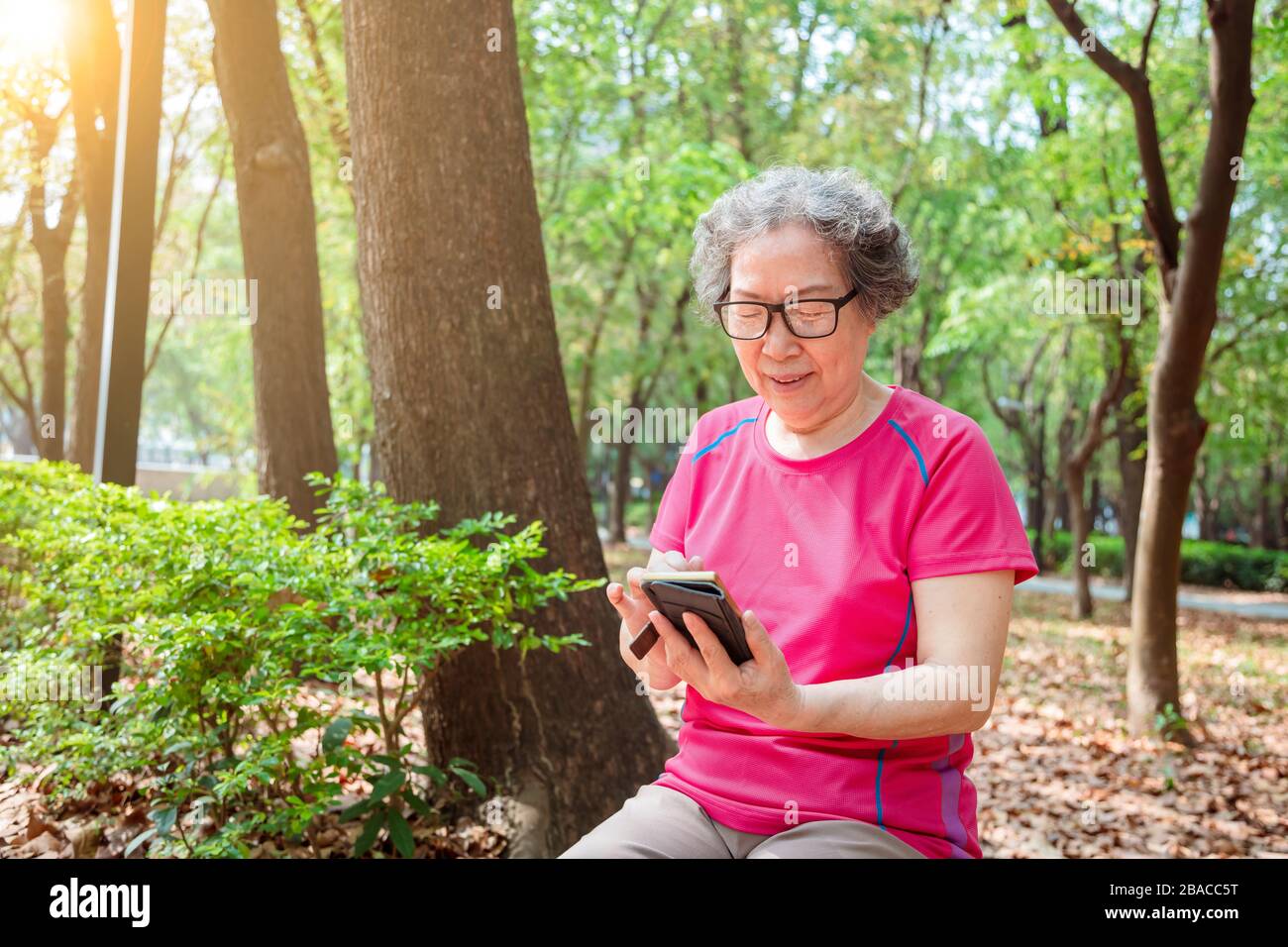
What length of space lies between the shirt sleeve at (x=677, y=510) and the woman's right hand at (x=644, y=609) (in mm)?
97

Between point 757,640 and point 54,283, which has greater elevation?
point 54,283

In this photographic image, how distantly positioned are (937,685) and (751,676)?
359 millimetres

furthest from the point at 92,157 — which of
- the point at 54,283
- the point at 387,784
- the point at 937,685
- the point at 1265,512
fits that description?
the point at 1265,512

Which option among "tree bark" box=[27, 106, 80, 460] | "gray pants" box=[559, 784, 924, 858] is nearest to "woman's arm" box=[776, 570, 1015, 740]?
"gray pants" box=[559, 784, 924, 858]

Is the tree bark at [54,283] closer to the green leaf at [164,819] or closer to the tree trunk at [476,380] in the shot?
the tree trunk at [476,380]

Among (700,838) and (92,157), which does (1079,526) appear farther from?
(700,838)

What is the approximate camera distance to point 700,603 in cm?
210

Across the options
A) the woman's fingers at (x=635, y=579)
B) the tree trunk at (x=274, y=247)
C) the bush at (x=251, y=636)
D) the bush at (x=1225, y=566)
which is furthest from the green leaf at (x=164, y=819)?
the bush at (x=1225, y=566)

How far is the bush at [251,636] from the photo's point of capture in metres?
3.59

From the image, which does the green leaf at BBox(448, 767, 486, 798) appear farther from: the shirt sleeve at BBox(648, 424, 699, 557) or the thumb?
the thumb

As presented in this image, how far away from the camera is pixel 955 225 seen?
20.2m
